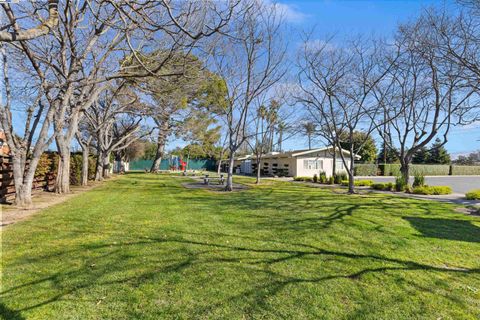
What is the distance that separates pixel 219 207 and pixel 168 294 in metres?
5.67

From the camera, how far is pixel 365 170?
33031mm

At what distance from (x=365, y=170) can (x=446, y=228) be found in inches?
1124

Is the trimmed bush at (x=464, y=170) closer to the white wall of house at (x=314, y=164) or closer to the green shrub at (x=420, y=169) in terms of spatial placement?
the green shrub at (x=420, y=169)

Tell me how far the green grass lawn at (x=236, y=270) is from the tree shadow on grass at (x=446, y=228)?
1.7 inches

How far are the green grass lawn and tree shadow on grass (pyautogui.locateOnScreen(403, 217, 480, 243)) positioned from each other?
4 centimetres

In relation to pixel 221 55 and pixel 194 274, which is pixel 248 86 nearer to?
pixel 221 55

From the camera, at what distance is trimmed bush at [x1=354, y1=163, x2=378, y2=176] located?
32.6 meters

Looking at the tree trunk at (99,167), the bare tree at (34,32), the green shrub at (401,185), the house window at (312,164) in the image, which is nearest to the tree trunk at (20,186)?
the bare tree at (34,32)

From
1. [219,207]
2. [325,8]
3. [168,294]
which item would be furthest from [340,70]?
[168,294]

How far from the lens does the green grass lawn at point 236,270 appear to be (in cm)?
266

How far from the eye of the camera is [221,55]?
1299 cm

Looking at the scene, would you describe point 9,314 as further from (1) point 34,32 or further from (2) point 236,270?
(1) point 34,32

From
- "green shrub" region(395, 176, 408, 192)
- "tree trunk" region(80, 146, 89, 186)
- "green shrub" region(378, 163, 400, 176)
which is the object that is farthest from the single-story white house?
"tree trunk" region(80, 146, 89, 186)

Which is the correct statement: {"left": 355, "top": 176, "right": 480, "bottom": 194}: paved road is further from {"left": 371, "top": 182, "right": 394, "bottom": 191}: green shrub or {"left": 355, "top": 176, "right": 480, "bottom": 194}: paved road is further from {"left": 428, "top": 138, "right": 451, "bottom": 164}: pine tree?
{"left": 428, "top": 138, "right": 451, "bottom": 164}: pine tree
